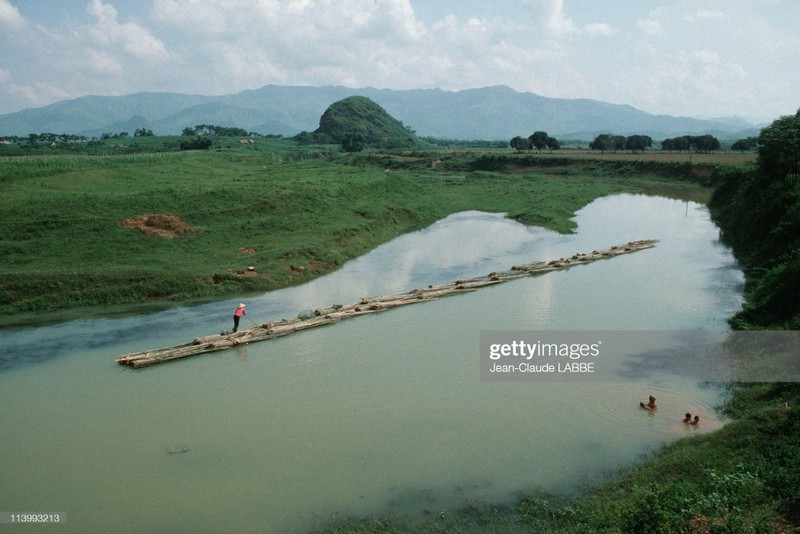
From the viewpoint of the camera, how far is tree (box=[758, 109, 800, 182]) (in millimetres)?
28078

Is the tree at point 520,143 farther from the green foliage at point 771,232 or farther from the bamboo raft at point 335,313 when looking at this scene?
the bamboo raft at point 335,313

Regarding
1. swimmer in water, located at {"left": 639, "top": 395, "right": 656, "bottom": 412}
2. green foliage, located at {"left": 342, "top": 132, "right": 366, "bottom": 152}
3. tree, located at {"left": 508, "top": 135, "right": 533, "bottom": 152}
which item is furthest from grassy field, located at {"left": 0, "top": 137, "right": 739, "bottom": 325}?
green foliage, located at {"left": 342, "top": 132, "right": 366, "bottom": 152}

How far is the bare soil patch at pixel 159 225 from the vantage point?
30.0 meters

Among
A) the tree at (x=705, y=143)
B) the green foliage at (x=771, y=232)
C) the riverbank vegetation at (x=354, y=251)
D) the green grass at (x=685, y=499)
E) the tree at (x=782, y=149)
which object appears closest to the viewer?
the green grass at (x=685, y=499)

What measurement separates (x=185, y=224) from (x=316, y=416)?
20.7m

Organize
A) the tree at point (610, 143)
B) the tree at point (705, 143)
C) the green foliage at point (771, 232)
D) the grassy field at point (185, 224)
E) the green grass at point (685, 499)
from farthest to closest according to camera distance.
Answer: the tree at point (610, 143) < the tree at point (705, 143) < the grassy field at point (185, 224) < the green foliage at point (771, 232) < the green grass at point (685, 499)

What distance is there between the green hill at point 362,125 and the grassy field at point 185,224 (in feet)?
284

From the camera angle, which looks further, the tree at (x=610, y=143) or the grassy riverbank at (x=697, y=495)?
the tree at (x=610, y=143)

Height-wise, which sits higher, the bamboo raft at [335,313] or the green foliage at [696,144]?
the green foliage at [696,144]

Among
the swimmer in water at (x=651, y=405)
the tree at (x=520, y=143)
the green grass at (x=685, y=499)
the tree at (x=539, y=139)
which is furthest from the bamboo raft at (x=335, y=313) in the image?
the tree at (x=520, y=143)

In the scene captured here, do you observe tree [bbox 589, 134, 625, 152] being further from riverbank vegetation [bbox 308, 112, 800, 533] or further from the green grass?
the green grass

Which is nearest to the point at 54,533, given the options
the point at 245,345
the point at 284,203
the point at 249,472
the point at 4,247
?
the point at 249,472

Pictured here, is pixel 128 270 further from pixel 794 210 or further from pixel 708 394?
pixel 794 210

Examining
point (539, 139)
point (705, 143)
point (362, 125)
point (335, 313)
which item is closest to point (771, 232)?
point (335, 313)
